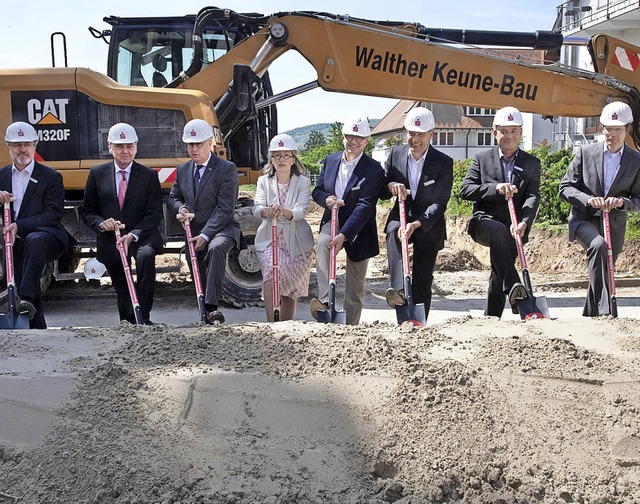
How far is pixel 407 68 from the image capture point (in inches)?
353

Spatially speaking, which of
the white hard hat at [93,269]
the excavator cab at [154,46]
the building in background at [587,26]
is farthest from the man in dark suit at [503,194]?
the building in background at [587,26]

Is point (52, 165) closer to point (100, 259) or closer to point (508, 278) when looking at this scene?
point (100, 259)

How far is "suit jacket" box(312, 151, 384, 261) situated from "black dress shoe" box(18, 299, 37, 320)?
244 centimetres

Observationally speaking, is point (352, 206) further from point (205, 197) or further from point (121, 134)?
point (121, 134)

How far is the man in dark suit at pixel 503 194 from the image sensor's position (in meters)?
6.22

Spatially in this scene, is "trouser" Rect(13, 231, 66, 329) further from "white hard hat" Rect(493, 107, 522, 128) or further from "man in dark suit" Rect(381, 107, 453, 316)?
"white hard hat" Rect(493, 107, 522, 128)

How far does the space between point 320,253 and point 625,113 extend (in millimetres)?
2814

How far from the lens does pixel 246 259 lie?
8.88 m

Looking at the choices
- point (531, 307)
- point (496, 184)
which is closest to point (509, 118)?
point (496, 184)

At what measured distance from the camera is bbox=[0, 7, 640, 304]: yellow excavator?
8.34 meters

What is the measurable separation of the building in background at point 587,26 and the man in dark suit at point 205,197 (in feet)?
60.8

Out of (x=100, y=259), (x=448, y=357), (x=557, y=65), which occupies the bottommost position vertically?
(x=448, y=357)

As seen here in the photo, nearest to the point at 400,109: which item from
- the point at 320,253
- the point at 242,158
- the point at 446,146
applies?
the point at 446,146

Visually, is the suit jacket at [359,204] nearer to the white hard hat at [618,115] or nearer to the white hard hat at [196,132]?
the white hard hat at [196,132]
